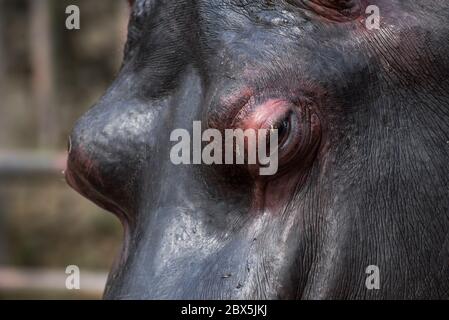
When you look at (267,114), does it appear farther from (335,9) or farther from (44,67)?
(44,67)

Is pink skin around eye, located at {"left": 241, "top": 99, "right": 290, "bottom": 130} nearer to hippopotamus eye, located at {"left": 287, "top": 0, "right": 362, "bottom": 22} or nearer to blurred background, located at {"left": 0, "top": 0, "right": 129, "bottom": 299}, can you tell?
hippopotamus eye, located at {"left": 287, "top": 0, "right": 362, "bottom": 22}

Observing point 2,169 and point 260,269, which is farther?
point 2,169

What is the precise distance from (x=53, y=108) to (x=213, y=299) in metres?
7.47

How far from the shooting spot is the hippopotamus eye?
1208mm

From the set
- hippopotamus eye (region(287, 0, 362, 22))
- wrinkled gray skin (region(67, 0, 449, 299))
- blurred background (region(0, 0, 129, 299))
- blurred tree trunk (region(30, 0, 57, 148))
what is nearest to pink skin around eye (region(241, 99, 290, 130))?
wrinkled gray skin (region(67, 0, 449, 299))

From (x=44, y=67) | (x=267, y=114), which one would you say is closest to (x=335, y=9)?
(x=267, y=114)

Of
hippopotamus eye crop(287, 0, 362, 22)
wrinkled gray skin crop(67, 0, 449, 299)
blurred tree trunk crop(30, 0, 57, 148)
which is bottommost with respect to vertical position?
wrinkled gray skin crop(67, 0, 449, 299)

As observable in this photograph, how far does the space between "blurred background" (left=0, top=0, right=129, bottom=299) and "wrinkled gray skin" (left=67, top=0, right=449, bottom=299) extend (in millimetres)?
4118

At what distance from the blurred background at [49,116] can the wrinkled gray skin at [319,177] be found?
4.12 m
